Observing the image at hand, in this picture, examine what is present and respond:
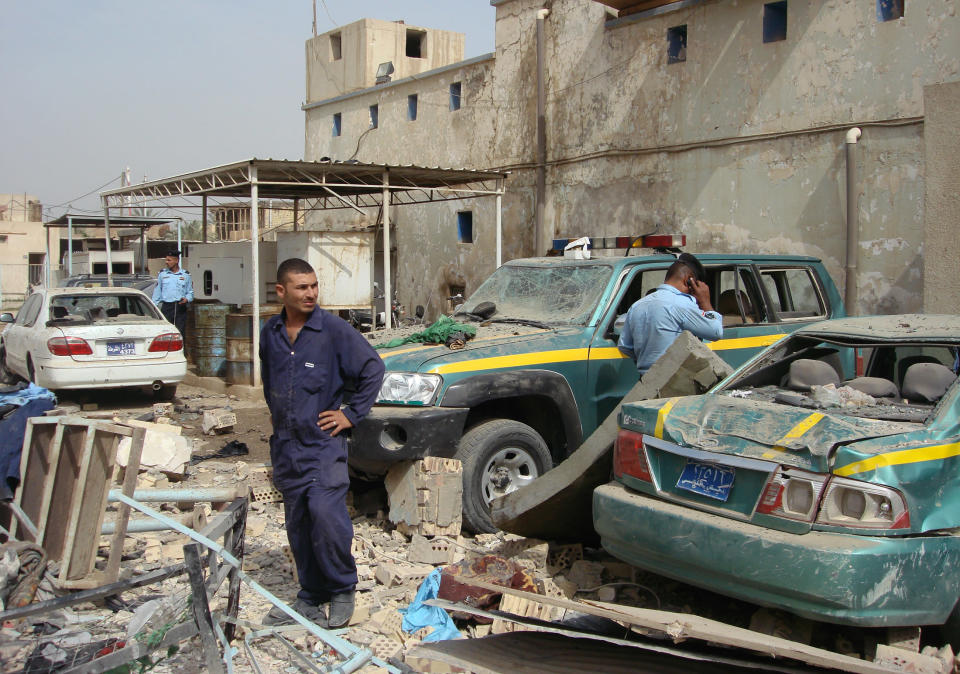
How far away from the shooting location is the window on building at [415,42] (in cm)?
2564

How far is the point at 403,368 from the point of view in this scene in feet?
19.1

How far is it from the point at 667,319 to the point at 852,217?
7772 millimetres

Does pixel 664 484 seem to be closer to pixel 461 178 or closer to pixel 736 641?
pixel 736 641

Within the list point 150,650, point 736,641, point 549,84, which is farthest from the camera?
point 549,84

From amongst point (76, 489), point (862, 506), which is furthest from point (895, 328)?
point (76, 489)

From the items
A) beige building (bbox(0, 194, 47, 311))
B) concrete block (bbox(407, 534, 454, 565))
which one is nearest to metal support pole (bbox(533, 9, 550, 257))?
concrete block (bbox(407, 534, 454, 565))

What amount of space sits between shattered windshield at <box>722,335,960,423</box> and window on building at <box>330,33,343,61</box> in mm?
22683

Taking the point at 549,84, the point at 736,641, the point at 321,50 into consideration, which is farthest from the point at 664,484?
the point at 321,50

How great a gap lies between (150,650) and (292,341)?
5.54 feet

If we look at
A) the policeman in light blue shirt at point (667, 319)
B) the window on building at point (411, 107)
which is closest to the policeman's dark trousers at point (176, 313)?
the window on building at point (411, 107)

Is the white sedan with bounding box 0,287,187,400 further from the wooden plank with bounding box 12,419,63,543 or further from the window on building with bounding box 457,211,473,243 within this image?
the window on building with bounding box 457,211,473,243

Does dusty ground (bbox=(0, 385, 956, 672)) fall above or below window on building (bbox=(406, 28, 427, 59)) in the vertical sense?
below

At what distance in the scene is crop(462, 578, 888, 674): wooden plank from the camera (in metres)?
2.83

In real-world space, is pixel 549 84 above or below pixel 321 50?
below
